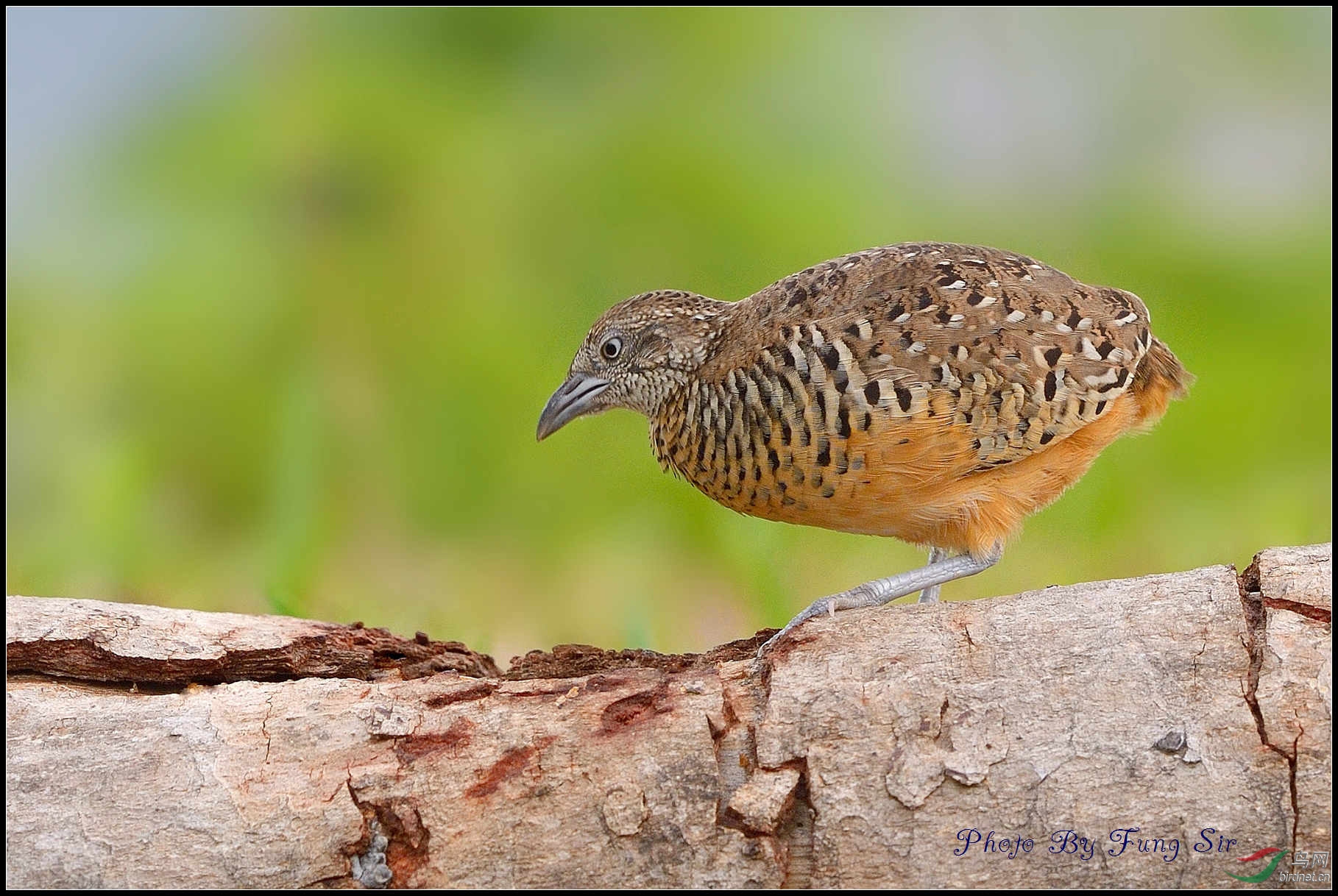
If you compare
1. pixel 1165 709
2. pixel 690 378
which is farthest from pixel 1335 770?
pixel 690 378

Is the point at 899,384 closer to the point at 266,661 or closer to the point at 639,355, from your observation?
the point at 639,355

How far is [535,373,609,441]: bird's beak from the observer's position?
5.27 metres

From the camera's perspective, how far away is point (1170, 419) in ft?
31.6

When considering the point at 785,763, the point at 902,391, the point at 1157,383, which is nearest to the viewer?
the point at 785,763

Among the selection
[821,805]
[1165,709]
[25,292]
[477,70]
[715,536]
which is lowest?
[821,805]

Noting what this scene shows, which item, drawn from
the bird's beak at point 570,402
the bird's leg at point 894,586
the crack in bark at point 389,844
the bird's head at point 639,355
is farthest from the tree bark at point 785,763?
the bird's beak at point 570,402

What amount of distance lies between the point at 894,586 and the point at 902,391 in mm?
713

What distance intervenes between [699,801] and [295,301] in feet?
24.8

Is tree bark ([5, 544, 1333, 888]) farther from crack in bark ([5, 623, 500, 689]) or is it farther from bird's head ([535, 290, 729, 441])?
bird's head ([535, 290, 729, 441])

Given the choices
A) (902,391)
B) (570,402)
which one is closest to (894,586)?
(902,391)

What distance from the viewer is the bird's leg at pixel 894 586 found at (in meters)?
4.18

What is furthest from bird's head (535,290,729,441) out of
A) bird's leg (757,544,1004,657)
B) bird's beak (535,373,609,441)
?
bird's leg (757,544,1004,657)

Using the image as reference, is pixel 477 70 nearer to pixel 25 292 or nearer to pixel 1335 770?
pixel 25 292

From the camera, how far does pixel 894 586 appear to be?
4531mm
